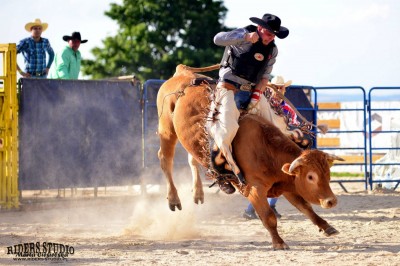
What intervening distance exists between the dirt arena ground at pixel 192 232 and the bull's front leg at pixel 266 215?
0.13 metres

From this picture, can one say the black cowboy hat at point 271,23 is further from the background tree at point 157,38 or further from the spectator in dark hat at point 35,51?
the background tree at point 157,38

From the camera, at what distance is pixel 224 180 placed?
8.00m

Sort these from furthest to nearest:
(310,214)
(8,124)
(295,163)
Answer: (8,124) → (310,214) → (295,163)

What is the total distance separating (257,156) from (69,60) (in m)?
5.99

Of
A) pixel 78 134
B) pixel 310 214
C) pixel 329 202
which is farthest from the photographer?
pixel 78 134

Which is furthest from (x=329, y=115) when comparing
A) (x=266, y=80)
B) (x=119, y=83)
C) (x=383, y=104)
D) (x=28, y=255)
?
(x=28, y=255)

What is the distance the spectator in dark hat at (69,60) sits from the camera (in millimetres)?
12633

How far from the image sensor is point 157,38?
33.0m

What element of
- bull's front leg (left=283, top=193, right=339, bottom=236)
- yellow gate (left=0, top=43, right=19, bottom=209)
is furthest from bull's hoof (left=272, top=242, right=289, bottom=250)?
yellow gate (left=0, top=43, right=19, bottom=209)

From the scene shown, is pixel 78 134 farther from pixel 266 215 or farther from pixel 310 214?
pixel 310 214

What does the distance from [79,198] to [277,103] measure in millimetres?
4570

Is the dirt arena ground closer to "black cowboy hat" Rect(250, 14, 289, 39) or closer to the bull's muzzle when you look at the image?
the bull's muzzle

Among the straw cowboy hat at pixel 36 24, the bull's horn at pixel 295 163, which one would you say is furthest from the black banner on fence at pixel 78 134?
the bull's horn at pixel 295 163

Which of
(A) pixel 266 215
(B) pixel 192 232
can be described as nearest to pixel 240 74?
(A) pixel 266 215
